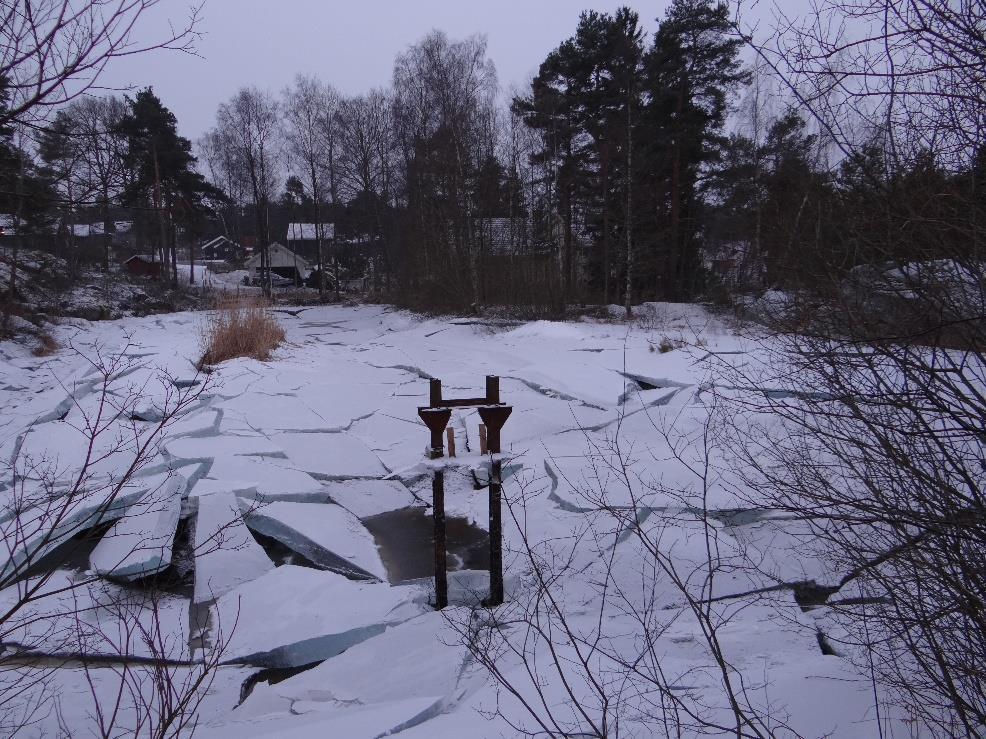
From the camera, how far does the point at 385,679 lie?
2.77 metres

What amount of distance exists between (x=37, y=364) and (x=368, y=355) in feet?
19.1

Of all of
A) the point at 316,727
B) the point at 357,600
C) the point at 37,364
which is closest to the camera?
the point at 316,727

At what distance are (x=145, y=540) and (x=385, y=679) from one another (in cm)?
161

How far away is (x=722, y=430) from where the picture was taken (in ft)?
14.4

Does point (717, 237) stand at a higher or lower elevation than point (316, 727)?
higher

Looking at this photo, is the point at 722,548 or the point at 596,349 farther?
the point at 596,349

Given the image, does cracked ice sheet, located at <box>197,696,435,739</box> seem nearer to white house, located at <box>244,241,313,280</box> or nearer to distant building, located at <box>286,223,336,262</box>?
white house, located at <box>244,241,313,280</box>

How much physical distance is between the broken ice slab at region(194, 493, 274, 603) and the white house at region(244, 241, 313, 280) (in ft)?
129

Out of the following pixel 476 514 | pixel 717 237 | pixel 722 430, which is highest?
pixel 717 237

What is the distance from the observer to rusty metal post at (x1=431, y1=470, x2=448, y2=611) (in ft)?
10.4

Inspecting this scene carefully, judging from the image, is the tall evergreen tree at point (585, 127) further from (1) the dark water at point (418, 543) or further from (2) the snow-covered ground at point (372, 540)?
(1) the dark water at point (418, 543)

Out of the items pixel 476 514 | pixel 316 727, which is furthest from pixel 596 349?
pixel 316 727

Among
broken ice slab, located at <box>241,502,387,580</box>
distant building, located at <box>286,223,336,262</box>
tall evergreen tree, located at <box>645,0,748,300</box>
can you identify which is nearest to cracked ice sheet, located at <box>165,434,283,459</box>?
broken ice slab, located at <box>241,502,387,580</box>

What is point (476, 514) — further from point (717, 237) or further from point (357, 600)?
point (717, 237)
